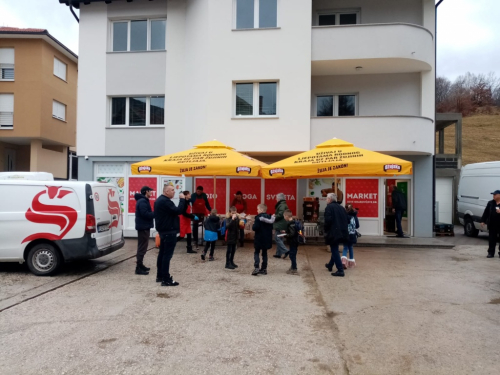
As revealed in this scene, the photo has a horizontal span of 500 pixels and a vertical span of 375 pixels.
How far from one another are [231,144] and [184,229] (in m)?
3.71

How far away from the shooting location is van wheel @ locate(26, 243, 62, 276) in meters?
7.68

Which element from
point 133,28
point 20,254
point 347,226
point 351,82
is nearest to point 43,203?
point 20,254

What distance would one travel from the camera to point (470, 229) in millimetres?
14531

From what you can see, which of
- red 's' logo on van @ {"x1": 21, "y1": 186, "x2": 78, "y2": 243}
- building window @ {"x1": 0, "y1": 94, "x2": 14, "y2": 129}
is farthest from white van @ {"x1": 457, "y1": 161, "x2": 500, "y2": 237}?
building window @ {"x1": 0, "y1": 94, "x2": 14, "y2": 129}

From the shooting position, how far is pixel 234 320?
5.14 metres

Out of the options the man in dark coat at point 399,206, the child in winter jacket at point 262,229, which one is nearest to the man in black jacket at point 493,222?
the man in dark coat at point 399,206

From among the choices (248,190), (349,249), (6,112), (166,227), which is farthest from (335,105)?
(6,112)

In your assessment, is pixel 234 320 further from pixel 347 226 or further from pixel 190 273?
pixel 347 226

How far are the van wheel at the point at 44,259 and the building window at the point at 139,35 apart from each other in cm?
952

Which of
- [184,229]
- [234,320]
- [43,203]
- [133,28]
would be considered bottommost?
[234,320]

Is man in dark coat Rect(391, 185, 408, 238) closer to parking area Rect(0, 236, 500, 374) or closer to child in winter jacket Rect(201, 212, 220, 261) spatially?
parking area Rect(0, 236, 500, 374)

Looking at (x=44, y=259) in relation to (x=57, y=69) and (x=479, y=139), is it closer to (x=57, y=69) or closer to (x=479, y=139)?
(x=57, y=69)

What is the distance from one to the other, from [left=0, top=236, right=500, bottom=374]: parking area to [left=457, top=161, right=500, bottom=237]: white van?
6.18m

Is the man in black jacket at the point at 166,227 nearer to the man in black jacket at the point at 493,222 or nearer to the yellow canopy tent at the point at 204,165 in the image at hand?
the yellow canopy tent at the point at 204,165
